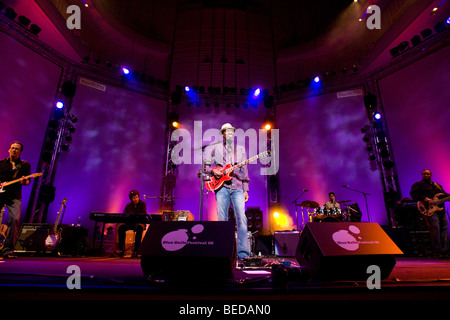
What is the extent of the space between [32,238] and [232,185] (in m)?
5.20

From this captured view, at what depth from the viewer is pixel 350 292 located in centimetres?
139

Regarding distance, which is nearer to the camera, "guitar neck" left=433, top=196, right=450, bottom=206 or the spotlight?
"guitar neck" left=433, top=196, right=450, bottom=206

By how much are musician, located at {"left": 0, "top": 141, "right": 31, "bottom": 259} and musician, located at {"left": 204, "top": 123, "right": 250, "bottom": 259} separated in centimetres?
341

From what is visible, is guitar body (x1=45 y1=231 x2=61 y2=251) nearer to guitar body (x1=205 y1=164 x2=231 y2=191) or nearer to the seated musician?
the seated musician

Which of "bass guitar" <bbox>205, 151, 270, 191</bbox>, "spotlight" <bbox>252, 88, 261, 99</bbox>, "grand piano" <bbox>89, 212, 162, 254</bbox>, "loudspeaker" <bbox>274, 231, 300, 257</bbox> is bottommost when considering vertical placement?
"loudspeaker" <bbox>274, 231, 300, 257</bbox>

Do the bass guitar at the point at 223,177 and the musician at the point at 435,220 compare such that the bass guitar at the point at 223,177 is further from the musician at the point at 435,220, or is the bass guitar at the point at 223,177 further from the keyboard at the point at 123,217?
the musician at the point at 435,220

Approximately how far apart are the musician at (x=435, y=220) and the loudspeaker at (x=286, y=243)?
2961 mm

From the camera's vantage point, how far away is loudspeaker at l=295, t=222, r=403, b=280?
5.65 feet

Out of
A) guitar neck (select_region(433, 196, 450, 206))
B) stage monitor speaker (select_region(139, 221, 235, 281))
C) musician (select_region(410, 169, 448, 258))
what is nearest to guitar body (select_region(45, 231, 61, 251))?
stage monitor speaker (select_region(139, 221, 235, 281))

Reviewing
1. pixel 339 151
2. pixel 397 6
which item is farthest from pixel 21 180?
pixel 397 6

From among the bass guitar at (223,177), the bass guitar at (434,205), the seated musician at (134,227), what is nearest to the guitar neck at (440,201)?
the bass guitar at (434,205)

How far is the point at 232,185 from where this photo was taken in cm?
373

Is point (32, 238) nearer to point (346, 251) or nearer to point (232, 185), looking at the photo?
point (232, 185)

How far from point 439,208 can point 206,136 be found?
23.6ft
